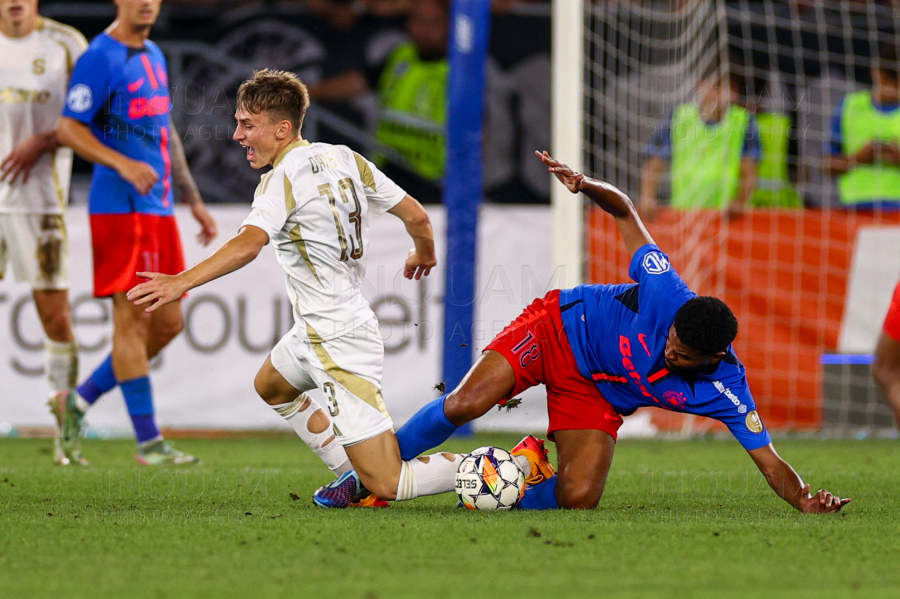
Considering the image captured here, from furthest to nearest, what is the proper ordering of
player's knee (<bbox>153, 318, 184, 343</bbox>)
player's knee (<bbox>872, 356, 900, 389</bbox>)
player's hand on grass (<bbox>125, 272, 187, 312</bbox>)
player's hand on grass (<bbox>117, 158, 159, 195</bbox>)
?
player's knee (<bbox>153, 318, 184, 343</bbox>)
player's hand on grass (<bbox>117, 158, 159, 195</bbox>)
player's knee (<bbox>872, 356, 900, 389</bbox>)
player's hand on grass (<bbox>125, 272, 187, 312</bbox>)

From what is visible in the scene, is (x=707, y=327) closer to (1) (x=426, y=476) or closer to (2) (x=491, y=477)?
(2) (x=491, y=477)

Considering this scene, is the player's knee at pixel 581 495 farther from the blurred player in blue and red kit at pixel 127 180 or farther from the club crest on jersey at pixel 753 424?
the blurred player in blue and red kit at pixel 127 180

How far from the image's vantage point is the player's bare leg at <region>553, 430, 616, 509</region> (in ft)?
13.0

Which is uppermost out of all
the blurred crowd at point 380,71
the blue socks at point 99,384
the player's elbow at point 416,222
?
the blurred crowd at point 380,71

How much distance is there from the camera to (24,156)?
5.67m

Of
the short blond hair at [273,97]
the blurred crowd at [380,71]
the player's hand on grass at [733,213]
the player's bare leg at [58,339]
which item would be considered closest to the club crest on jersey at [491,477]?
the short blond hair at [273,97]

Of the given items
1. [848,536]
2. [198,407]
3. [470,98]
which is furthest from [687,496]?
[198,407]

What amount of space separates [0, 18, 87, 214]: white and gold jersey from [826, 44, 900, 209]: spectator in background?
5.67 m

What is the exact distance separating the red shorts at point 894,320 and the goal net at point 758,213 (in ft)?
8.09

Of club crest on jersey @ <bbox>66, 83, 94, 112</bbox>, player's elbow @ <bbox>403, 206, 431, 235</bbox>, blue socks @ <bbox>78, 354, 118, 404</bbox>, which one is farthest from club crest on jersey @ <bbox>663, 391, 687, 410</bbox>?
club crest on jersey @ <bbox>66, 83, 94, 112</bbox>

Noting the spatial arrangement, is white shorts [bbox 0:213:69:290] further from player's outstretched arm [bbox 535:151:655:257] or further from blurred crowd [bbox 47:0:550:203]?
blurred crowd [bbox 47:0:550:203]

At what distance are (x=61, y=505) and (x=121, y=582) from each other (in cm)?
146

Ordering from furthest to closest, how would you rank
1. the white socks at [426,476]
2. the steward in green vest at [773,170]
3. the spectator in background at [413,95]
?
1. the spectator in background at [413,95]
2. the steward in green vest at [773,170]
3. the white socks at [426,476]

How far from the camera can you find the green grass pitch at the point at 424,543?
8.66 feet
